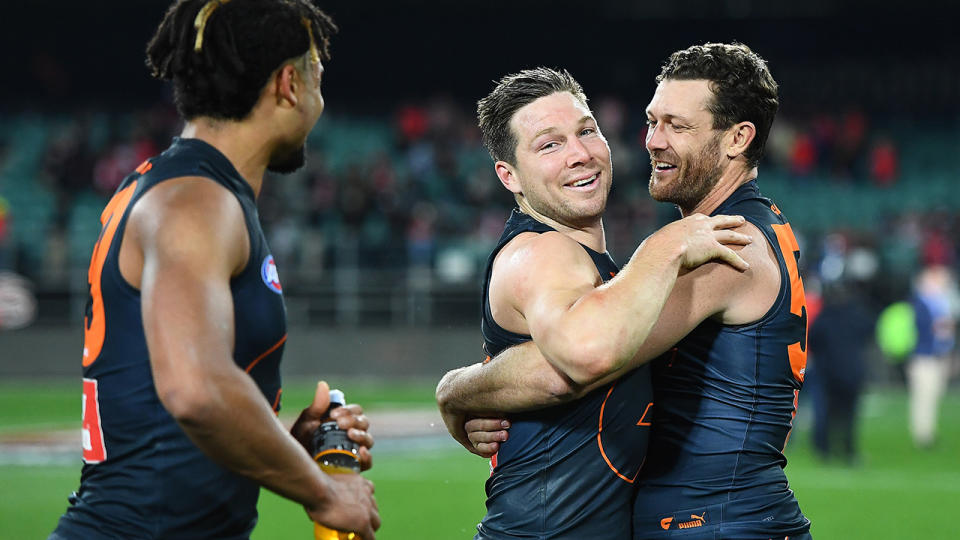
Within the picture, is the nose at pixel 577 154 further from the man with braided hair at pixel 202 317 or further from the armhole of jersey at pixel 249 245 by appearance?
the armhole of jersey at pixel 249 245

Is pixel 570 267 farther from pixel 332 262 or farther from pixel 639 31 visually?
pixel 639 31

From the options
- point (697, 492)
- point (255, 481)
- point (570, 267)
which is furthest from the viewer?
point (697, 492)

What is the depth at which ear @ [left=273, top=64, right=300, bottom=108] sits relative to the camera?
310 centimetres

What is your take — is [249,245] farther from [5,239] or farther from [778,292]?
[5,239]

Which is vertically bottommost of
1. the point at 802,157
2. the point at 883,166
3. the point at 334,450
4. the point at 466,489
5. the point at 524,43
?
the point at 466,489

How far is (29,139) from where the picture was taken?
1046 inches

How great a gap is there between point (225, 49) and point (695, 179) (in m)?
1.90

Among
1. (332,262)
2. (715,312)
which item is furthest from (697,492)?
(332,262)

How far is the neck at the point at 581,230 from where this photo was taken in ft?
13.6

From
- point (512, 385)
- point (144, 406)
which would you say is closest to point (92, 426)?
point (144, 406)

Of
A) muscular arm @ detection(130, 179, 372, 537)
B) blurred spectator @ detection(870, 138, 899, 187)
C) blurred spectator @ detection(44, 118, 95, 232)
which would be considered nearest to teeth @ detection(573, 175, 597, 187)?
muscular arm @ detection(130, 179, 372, 537)

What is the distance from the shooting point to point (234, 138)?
3121 millimetres

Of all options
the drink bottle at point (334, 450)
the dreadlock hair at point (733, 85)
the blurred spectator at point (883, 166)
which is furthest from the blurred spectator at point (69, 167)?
the drink bottle at point (334, 450)

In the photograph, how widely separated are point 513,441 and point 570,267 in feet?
2.29
